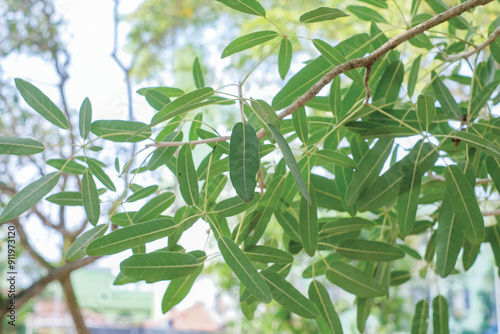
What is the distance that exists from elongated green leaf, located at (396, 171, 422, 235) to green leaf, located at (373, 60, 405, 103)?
3.8 inches

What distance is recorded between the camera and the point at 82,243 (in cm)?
45

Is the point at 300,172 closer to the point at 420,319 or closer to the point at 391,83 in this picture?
the point at 391,83

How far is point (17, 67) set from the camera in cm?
324

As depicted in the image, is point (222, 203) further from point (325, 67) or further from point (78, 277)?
point (78, 277)

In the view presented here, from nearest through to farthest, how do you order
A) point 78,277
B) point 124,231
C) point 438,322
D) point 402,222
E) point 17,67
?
point 124,231 < point 402,222 < point 438,322 < point 17,67 < point 78,277

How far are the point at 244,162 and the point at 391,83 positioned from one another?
274 millimetres

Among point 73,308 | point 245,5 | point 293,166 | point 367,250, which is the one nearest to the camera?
point 293,166

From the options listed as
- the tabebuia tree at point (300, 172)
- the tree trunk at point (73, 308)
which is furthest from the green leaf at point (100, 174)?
the tree trunk at point (73, 308)

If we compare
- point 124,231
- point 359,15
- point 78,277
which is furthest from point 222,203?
point 78,277

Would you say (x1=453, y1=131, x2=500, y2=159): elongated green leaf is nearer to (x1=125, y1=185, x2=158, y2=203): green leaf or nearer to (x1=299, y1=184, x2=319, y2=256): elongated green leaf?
(x1=299, y1=184, x2=319, y2=256): elongated green leaf

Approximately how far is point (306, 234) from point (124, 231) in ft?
0.56

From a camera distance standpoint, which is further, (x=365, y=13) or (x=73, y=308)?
(x=73, y=308)

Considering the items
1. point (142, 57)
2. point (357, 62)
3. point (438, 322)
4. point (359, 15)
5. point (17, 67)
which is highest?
point (142, 57)

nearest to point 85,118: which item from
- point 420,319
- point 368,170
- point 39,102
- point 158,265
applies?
point 39,102
